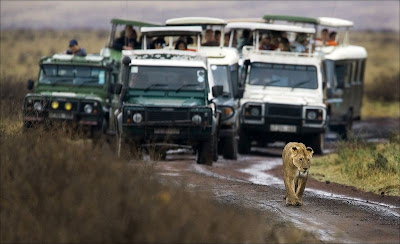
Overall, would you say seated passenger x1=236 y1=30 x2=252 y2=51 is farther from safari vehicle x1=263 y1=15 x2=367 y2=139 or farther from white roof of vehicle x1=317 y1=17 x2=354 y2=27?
white roof of vehicle x1=317 y1=17 x2=354 y2=27

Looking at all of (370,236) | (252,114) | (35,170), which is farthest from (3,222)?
(252,114)

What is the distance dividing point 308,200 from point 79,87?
8640mm

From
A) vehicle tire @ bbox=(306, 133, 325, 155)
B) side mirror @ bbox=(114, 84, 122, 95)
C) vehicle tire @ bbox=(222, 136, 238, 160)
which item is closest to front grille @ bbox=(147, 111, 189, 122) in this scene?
side mirror @ bbox=(114, 84, 122, 95)

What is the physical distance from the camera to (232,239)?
26.1 feet

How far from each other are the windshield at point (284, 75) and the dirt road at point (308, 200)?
110 inches

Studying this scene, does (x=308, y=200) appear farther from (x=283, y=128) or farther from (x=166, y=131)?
(x=283, y=128)

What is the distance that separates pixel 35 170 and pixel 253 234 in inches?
69.0

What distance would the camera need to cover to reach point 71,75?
68.0 feet

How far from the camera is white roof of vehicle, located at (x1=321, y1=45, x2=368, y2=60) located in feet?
82.1

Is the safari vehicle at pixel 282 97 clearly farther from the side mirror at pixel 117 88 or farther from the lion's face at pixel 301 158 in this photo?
the lion's face at pixel 301 158

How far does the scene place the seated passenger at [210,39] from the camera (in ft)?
72.2

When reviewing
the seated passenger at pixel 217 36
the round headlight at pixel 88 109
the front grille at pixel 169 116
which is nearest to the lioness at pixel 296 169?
the front grille at pixel 169 116

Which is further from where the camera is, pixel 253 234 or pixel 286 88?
pixel 286 88

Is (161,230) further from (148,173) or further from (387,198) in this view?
(387,198)
